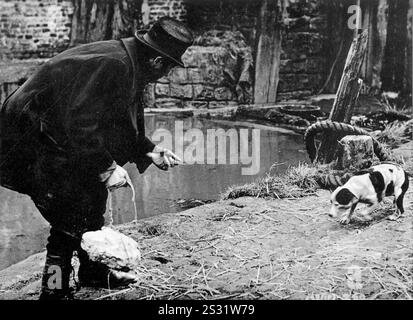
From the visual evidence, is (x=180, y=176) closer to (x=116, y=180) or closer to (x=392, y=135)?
(x=116, y=180)

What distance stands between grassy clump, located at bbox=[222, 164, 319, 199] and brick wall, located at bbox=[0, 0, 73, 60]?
217 centimetres

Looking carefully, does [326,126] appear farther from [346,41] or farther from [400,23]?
[400,23]

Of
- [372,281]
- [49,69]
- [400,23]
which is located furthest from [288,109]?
[49,69]

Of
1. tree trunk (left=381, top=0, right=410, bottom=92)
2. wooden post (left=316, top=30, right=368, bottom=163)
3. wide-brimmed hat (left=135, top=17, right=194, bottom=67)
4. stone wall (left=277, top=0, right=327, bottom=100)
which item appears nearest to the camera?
wide-brimmed hat (left=135, top=17, right=194, bottom=67)

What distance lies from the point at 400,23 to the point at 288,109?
4.29ft

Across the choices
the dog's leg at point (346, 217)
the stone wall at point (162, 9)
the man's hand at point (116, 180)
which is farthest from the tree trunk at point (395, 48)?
the man's hand at point (116, 180)

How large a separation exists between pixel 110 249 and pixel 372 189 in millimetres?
1985

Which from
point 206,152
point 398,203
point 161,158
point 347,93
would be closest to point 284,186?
point 206,152

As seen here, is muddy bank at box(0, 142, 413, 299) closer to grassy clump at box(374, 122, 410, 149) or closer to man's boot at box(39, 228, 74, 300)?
man's boot at box(39, 228, 74, 300)

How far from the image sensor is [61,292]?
3.68 m

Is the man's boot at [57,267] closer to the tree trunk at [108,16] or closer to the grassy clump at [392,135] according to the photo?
the tree trunk at [108,16]

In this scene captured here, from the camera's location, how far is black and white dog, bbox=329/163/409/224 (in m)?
4.04

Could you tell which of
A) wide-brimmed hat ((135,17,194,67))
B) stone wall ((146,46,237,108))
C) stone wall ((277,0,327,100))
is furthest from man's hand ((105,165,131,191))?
stone wall ((277,0,327,100))

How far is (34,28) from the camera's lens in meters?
5.21
